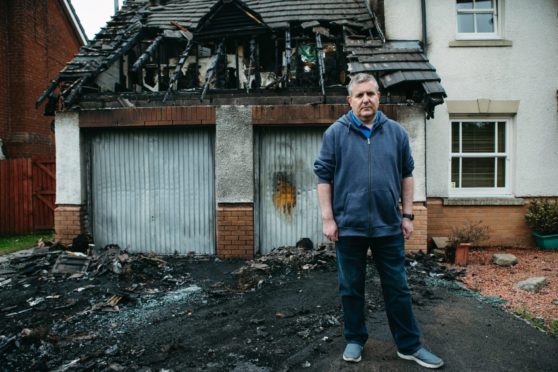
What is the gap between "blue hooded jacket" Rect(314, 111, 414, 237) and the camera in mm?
2887

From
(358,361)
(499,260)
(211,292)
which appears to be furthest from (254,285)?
(499,260)

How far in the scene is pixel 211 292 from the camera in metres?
5.08

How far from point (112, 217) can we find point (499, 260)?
681 centimetres

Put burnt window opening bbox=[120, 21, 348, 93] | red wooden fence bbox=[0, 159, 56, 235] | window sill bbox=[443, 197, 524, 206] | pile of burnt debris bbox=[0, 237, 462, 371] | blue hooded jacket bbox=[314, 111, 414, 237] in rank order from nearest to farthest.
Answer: blue hooded jacket bbox=[314, 111, 414, 237]
pile of burnt debris bbox=[0, 237, 462, 371]
burnt window opening bbox=[120, 21, 348, 93]
window sill bbox=[443, 197, 524, 206]
red wooden fence bbox=[0, 159, 56, 235]

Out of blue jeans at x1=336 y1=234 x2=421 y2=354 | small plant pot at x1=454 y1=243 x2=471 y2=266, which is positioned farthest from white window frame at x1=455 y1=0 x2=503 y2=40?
blue jeans at x1=336 y1=234 x2=421 y2=354

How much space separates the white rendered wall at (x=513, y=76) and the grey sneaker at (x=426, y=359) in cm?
535

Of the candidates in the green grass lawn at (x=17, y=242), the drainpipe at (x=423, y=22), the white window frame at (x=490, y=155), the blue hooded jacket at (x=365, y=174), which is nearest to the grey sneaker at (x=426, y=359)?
the blue hooded jacket at (x=365, y=174)

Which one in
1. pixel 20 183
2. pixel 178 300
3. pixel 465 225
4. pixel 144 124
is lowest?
pixel 178 300

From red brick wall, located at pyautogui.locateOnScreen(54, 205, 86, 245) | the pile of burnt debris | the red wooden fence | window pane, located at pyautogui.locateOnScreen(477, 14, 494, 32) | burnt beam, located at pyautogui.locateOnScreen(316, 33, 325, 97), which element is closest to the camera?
the pile of burnt debris

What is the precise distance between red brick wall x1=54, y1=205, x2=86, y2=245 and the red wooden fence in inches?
165

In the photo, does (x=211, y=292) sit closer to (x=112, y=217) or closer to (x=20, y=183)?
(x=112, y=217)

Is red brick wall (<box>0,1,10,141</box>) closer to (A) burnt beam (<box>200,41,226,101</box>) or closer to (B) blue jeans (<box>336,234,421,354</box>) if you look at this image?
(A) burnt beam (<box>200,41,226,101</box>)

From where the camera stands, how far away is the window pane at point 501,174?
8016mm

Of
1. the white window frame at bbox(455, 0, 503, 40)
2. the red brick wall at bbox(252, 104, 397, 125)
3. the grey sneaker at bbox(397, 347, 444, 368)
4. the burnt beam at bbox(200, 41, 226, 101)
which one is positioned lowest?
the grey sneaker at bbox(397, 347, 444, 368)
